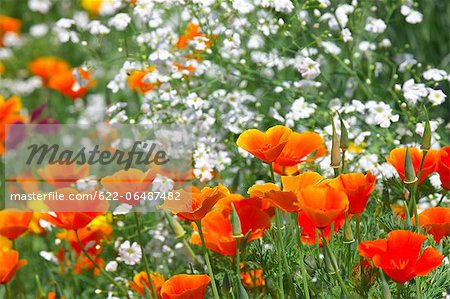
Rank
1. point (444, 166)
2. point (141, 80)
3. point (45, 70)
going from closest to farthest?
point (444, 166), point (141, 80), point (45, 70)

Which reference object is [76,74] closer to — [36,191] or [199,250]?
[36,191]

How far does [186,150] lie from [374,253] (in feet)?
2.83

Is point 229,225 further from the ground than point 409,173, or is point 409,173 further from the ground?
point 409,173

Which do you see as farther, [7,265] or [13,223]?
[13,223]

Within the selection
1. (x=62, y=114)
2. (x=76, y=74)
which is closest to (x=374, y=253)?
(x=76, y=74)

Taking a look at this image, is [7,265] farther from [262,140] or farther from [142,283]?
[262,140]

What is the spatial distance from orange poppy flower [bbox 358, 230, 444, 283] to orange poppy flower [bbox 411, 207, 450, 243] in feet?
0.61

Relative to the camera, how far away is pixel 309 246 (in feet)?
4.79

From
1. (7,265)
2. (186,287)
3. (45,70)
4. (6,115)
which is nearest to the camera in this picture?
(186,287)

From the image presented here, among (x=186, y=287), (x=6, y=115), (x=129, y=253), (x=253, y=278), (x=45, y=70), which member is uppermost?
(x=186, y=287)

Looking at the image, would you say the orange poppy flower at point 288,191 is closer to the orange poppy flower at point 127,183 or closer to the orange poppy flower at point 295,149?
the orange poppy flower at point 295,149

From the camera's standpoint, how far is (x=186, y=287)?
1323 mm

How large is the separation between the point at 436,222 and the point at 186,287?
444 millimetres

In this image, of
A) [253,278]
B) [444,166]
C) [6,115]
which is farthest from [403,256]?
[6,115]
